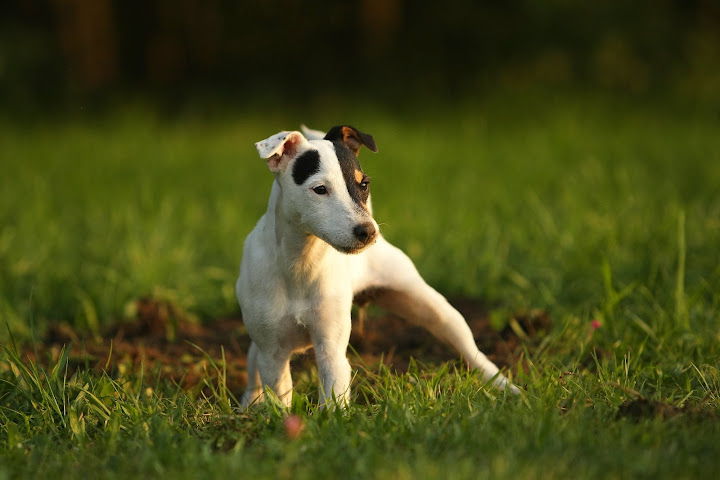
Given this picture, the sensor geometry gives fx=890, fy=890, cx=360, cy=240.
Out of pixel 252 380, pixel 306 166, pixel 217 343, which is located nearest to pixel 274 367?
pixel 252 380

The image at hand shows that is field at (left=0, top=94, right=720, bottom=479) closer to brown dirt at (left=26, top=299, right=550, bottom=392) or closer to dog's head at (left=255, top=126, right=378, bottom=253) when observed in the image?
brown dirt at (left=26, top=299, right=550, bottom=392)

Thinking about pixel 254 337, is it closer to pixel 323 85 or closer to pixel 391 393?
pixel 391 393

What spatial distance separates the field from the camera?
3.17 metres

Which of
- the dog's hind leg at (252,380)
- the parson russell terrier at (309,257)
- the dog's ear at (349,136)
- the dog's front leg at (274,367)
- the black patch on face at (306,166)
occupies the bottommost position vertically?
the dog's hind leg at (252,380)

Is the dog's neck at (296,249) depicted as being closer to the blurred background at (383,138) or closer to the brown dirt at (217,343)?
the brown dirt at (217,343)

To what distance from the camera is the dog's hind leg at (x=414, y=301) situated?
4258 millimetres

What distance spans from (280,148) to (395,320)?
87.7 inches

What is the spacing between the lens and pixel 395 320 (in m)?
5.59

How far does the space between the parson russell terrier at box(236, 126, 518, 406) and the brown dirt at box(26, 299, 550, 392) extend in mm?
606

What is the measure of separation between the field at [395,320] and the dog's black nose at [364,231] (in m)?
0.67

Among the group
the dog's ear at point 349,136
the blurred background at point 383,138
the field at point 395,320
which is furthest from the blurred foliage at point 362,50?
the dog's ear at point 349,136

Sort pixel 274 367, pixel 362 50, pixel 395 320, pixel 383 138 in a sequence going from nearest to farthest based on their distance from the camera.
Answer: pixel 274 367 < pixel 395 320 < pixel 383 138 < pixel 362 50

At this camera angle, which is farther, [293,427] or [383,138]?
[383,138]

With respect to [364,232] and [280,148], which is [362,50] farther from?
[364,232]
